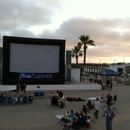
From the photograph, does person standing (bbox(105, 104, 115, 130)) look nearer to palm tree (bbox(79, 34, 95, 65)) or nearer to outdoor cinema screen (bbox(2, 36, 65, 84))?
outdoor cinema screen (bbox(2, 36, 65, 84))

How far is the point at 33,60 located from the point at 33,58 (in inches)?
11.0

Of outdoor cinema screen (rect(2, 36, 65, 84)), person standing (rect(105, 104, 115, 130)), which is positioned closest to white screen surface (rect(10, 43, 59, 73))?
outdoor cinema screen (rect(2, 36, 65, 84))

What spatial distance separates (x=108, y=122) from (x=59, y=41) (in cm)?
2004

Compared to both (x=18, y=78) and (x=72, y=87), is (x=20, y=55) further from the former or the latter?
(x=72, y=87)

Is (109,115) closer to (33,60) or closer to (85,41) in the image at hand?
(33,60)

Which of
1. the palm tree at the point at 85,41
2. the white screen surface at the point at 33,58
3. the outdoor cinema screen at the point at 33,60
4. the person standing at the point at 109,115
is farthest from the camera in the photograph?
the palm tree at the point at 85,41

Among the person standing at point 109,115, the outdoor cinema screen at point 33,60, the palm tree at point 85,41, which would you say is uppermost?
the palm tree at point 85,41

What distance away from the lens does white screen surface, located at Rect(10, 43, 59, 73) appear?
84.7 ft

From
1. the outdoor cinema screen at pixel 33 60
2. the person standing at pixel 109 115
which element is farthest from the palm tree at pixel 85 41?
the person standing at pixel 109 115

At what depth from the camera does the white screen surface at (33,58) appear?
84.7 feet

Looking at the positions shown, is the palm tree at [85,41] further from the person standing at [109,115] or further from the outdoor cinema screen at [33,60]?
the person standing at [109,115]

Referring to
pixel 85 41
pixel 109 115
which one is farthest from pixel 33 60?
pixel 85 41

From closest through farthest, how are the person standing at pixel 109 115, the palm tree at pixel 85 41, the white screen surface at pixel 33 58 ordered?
the person standing at pixel 109 115 → the white screen surface at pixel 33 58 → the palm tree at pixel 85 41

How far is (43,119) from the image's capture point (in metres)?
11.4
